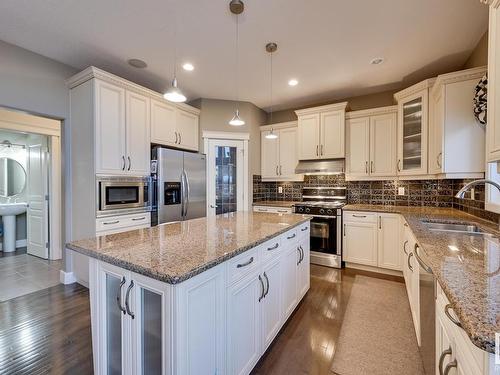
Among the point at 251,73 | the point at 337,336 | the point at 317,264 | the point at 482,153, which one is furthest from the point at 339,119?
the point at 337,336

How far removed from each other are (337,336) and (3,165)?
644cm

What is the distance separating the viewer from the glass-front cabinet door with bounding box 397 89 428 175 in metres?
2.97

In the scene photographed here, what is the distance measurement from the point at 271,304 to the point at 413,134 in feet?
9.71

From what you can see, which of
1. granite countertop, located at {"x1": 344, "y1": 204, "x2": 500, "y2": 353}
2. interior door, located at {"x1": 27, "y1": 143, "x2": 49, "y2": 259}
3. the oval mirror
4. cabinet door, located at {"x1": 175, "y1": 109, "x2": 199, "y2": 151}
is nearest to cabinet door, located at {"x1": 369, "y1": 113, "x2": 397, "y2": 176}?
A: granite countertop, located at {"x1": 344, "y1": 204, "x2": 500, "y2": 353}

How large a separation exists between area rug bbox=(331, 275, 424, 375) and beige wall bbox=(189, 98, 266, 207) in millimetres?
2487

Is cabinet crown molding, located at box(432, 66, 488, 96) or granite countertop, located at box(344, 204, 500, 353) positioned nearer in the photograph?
granite countertop, located at box(344, 204, 500, 353)

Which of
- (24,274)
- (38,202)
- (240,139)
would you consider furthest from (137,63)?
(24,274)

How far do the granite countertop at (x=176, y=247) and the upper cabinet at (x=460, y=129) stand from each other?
1955mm

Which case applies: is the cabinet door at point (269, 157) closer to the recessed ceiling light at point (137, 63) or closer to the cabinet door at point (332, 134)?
the cabinet door at point (332, 134)

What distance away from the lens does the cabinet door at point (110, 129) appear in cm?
276

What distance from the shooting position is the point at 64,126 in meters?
3.04

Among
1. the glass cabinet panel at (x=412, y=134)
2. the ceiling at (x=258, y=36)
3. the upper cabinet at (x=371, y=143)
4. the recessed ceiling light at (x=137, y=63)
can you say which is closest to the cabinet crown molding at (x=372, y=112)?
the upper cabinet at (x=371, y=143)

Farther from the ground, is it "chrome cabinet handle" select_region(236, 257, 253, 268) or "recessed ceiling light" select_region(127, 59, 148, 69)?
"recessed ceiling light" select_region(127, 59, 148, 69)

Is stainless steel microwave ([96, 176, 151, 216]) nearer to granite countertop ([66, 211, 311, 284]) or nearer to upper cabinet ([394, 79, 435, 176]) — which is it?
granite countertop ([66, 211, 311, 284])
